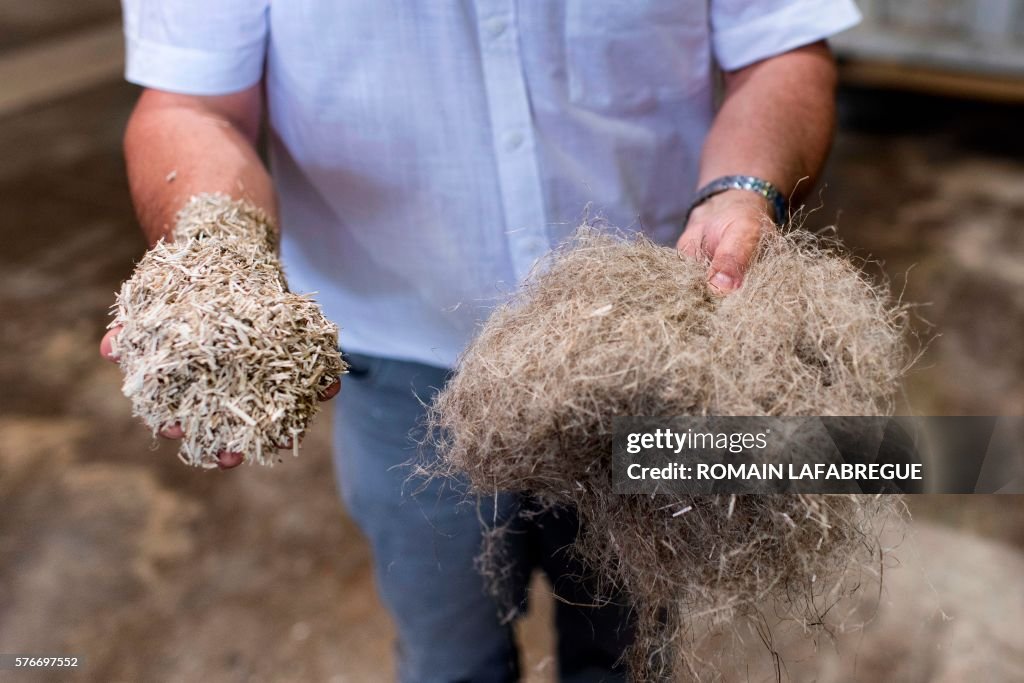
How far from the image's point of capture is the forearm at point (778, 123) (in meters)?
0.96

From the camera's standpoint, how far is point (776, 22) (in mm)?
1034

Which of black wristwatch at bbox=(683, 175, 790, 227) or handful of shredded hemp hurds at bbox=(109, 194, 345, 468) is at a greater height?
black wristwatch at bbox=(683, 175, 790, 227)

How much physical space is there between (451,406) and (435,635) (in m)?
0.53

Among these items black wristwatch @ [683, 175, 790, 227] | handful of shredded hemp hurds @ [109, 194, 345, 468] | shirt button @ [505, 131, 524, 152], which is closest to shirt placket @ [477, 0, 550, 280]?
shirt button @ [505, 131, 524, 152]

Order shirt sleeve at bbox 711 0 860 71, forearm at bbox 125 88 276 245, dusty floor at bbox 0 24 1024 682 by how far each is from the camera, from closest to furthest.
A: 1. forearm at bbox 125 88 276 245
2. shirt sleeve at bbox 711 0 860 71
3. dusty floor at bbox 0 24 1024 682

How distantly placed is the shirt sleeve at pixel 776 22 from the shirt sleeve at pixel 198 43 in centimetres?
52

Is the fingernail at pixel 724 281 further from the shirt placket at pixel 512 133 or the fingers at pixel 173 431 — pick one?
the fingers at pixel 173 431

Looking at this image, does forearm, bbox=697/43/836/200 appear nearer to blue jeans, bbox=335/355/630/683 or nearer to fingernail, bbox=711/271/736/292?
fingernail, bbox=711/271/736/292

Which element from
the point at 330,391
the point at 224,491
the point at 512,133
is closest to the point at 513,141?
the point at 512,133

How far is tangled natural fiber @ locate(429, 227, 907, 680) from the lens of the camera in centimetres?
63

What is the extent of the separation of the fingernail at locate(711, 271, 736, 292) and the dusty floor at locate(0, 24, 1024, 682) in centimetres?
61

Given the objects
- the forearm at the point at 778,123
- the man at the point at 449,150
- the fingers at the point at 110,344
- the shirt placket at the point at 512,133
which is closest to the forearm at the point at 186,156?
the man at the point at 449,150

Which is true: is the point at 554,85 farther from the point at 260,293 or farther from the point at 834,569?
the point at 834,569

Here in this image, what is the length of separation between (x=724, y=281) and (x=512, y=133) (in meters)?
0.33
